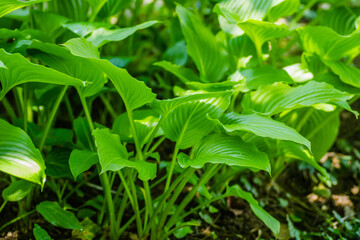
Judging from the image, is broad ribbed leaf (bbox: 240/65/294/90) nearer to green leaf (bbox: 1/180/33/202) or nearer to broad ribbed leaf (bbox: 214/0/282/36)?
broad ribbed leaf (bbox: 214/0/282/36)

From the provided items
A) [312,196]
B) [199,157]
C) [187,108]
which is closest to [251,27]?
[187,108]

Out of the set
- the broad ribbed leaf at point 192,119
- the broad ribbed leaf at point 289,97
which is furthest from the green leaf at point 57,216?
the broad ribbed leaf at point 289,97

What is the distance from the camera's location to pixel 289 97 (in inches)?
47.9

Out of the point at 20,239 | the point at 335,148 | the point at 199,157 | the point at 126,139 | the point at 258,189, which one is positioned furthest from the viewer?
the point at 335,148

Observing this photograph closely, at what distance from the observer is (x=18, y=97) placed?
146 centimetres

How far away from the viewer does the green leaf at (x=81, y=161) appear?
3.81 feet

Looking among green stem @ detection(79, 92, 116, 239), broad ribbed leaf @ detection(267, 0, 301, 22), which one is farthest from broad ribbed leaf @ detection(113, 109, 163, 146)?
broad ribbed leaf @ detection(267, 0, 301, 22)

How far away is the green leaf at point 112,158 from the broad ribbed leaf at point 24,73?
0.17 meters

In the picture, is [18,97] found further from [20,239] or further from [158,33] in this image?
[158,33]

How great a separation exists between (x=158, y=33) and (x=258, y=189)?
43.6 inches

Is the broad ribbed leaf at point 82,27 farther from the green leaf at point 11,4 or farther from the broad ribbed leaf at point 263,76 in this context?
the broad ribbed leaf at point 263,76

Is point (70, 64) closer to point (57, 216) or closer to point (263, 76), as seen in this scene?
point (57, 216)

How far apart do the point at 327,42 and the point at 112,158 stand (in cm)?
94

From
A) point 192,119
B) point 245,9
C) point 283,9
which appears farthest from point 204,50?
point 192,119
